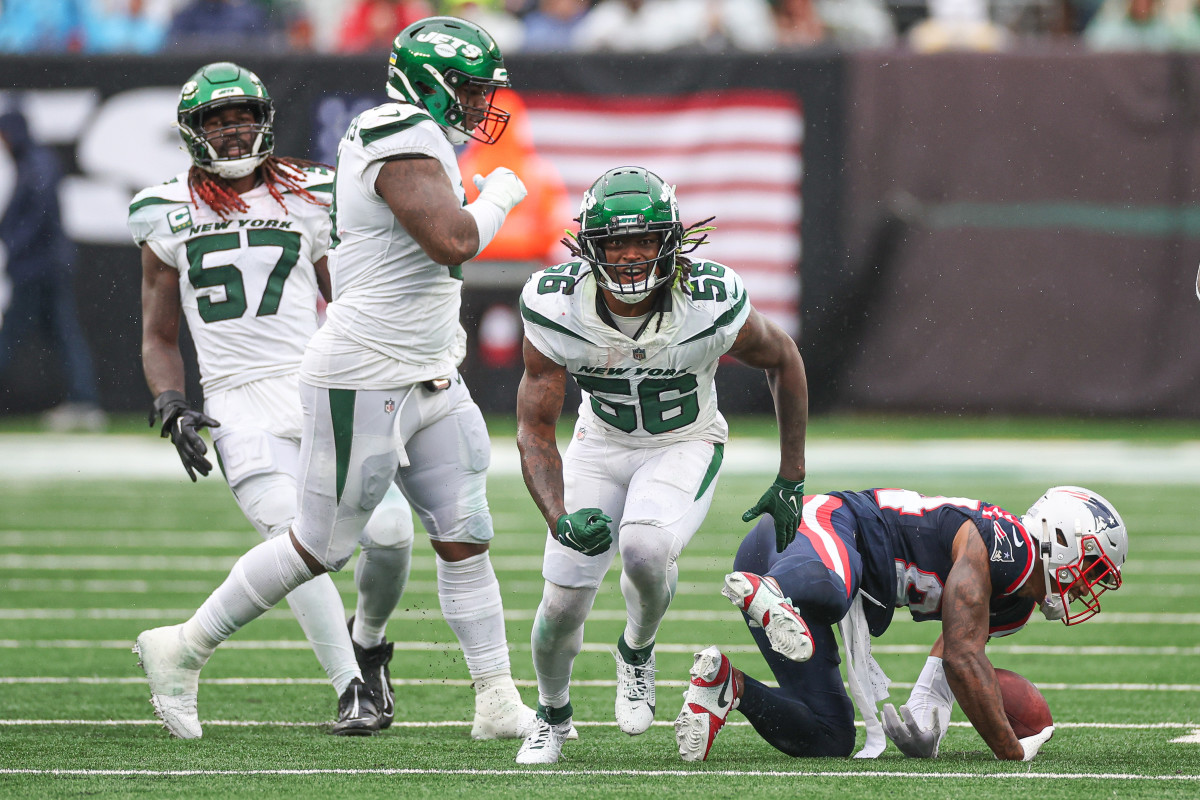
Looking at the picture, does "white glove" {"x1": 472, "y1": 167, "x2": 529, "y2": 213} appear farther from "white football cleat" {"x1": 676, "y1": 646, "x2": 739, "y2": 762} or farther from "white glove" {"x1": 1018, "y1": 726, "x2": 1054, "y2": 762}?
"white glove" {"x1": 1018, "y1": 726, "x2": 1054, "y2": 762}

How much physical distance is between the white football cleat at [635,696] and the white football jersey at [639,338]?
625mm

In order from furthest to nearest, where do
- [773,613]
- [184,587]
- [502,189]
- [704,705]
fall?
1. [184,587]
2. [502,189]
3. [704,705]
4. [773,613]

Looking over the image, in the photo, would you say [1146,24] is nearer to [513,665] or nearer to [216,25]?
[216,25]

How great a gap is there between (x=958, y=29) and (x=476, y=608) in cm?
895

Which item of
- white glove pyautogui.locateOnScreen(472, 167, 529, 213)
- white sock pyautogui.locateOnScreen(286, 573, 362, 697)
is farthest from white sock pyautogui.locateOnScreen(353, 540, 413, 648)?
white glove pyautogui.locateOnScreen(472, 167, 529, 213)

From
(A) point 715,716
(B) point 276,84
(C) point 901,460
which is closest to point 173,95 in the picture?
(B) point 276,84

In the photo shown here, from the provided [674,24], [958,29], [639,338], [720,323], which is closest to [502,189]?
[639,338]

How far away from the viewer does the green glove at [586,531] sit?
3.97 m

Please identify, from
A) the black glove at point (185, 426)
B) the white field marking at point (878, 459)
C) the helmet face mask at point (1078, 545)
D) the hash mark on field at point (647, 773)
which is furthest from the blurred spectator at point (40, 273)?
the helmet face mask at point (1078, 545)

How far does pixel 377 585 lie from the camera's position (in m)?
4.92

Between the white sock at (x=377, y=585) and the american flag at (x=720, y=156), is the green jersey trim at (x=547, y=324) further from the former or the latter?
the american flag at (x=720, y=156)

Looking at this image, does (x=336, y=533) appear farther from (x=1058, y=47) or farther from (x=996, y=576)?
(x=1058, y=47)

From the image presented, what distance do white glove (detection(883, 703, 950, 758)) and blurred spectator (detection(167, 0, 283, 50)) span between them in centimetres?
929

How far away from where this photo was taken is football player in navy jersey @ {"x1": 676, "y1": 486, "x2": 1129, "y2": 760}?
13.5 feet
